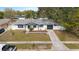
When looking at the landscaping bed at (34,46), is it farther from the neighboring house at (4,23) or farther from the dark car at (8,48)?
the neighboring house at (4,23)

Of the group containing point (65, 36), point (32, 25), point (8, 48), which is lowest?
point (8, 48)

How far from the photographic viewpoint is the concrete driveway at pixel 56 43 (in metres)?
2.89

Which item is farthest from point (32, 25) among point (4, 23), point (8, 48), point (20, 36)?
point (8, 48)

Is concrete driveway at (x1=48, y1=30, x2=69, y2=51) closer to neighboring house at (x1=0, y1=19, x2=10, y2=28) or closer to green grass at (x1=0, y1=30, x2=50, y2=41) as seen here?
green grass at (x1=0, y1=30, x2=50, y2=41)

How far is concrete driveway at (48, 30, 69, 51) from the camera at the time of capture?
289 centimetres

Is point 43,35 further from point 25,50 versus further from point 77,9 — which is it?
point 77,9

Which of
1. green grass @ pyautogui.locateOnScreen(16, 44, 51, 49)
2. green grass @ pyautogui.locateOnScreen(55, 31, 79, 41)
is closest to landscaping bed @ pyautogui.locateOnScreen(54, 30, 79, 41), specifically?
green grass @ pyautogui.locateOnScreen(55, 31, 79, 41)

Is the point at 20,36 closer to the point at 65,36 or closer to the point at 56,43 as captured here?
the point at 56,43

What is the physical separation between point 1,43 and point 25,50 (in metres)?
0.43

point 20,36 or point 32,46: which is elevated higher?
point 20,36

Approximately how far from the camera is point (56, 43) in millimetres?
2912
